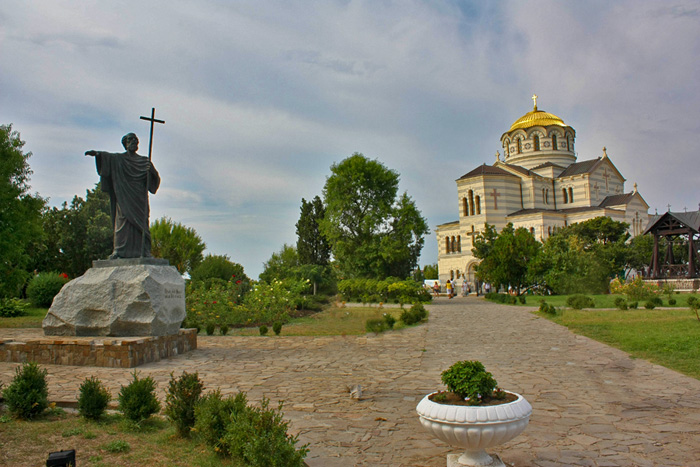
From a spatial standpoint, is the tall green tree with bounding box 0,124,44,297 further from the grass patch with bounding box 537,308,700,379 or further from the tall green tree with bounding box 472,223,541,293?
the tall green tree with bounding box 472,223,541,293

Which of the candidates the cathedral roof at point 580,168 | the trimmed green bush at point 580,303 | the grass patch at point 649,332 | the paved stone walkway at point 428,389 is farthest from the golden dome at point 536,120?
the paved stone walkway at point 428,389

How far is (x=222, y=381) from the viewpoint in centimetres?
796

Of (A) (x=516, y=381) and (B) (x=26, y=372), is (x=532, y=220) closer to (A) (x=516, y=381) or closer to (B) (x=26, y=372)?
(A) (x=516, y=381)

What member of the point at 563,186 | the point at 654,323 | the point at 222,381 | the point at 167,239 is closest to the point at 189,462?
the point at 222,381

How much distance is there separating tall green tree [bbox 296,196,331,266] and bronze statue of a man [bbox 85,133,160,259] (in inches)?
1251

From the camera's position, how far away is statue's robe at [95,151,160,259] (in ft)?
34.7

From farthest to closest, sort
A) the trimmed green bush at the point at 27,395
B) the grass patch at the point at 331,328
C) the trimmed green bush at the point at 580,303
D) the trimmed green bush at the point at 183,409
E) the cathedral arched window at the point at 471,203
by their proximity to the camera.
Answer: the cathedral arched window at the point at 471,203 → the trimmed green bush at the point at 580,303 → the grass patch at the point at 331,328 → the trimmed green bush at the point at 27,395 → the trimmed green bush at the point at 183,409

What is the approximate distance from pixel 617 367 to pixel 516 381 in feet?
8.09

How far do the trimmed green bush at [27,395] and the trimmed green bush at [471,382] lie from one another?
444 centimetres

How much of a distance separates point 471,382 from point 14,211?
22571 millimetres

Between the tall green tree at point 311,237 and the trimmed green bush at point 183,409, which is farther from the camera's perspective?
the tall green tree at point 311,237

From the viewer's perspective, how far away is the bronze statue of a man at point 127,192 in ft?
34.7

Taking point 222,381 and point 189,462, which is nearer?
point 189,462

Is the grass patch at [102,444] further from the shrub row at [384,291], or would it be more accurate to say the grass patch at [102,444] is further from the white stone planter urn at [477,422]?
the shrub row at [384,291]
